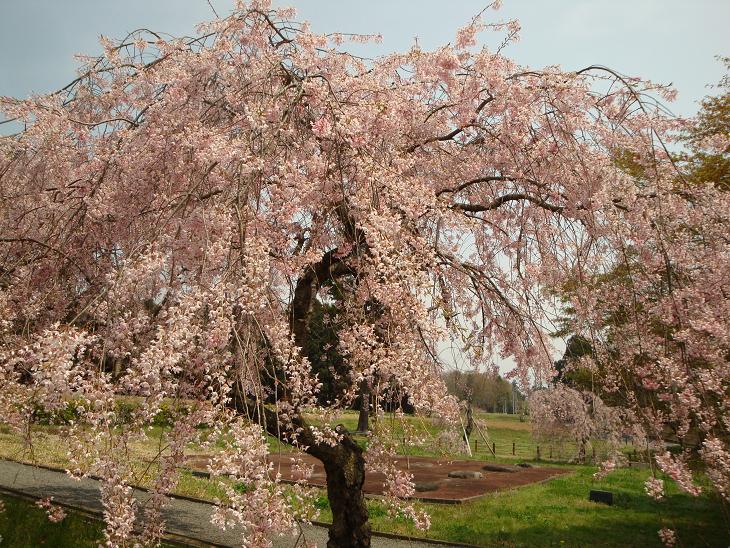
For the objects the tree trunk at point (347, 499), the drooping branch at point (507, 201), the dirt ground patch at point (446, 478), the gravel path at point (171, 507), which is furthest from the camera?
the dirt ground patch at point (446, 478)

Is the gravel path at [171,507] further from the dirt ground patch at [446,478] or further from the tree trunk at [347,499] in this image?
the tree trunk at [347,499]

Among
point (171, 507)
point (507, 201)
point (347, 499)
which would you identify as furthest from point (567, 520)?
point (171, 507)

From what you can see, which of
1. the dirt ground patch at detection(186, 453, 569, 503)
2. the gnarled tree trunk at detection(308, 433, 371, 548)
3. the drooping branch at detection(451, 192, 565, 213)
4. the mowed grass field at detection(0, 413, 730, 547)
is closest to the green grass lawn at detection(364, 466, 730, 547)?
the mowed grass field at detection(0, 413, 730, 547)

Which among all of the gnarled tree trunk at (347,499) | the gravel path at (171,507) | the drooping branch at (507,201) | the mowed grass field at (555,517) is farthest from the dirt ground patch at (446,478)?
the drooping branch at (507,201)

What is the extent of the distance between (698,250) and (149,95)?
534cm

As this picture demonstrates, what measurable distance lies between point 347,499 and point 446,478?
26.4 feet

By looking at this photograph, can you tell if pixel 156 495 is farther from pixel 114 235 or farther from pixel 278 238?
pixel 114 235

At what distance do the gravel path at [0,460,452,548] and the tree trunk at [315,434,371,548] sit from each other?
1.34 m

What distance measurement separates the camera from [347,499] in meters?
6.12

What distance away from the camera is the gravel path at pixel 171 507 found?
25.9 ft

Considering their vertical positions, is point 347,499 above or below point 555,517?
above

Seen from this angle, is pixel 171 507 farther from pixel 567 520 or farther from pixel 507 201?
pixel 507 201

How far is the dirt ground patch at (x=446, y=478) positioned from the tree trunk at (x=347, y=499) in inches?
133

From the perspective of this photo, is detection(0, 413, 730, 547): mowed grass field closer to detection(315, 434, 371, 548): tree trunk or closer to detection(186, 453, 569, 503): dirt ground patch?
detection(186, 453, 569, 503): dirt ground patch
